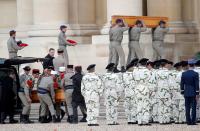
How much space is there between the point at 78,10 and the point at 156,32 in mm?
6158

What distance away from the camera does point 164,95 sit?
36.1 metres

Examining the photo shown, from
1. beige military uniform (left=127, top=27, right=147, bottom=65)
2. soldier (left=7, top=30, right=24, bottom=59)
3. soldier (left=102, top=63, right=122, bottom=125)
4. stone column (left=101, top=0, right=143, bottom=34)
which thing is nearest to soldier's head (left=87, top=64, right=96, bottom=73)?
soldier (left=102, top=63, right=122, bottom=125)

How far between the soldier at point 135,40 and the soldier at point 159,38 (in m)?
1.09

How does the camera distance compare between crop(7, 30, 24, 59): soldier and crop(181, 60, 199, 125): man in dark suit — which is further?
crop(7, 30, 24, 59): soldier

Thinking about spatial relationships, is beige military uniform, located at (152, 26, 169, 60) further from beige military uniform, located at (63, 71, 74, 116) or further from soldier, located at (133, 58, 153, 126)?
soldier, located at (133, 58, 153, 126)

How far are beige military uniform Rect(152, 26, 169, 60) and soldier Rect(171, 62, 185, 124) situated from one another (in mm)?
7848

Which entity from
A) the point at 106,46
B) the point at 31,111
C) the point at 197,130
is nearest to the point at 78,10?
the point at 106,46

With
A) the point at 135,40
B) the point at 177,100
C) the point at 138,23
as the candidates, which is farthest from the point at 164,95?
the point at 135,40

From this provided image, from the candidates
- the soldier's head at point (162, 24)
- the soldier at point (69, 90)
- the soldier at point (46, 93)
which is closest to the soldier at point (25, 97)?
the soldier at point (46, 93)

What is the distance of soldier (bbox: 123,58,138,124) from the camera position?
3553cm

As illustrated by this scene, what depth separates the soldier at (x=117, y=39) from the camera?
42281 millimetres

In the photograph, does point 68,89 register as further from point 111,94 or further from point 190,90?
point 190,90

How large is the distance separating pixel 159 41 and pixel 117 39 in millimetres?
2233

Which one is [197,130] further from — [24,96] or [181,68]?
[24,96]
